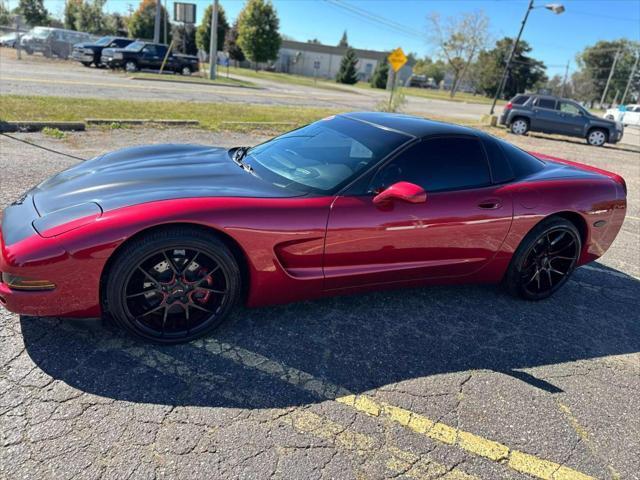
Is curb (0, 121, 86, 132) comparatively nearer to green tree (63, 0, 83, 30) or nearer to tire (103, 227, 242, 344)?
tire (103, 227, 242, 344)

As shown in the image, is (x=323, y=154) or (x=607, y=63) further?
(x=607, y=63)

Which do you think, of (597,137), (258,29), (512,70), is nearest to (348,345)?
(597,137)

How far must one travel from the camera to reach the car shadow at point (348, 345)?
2.33 metres

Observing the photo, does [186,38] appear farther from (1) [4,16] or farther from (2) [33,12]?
(1) [4,16]

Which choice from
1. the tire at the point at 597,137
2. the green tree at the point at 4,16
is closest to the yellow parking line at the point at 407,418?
the tire at the point at 597,137

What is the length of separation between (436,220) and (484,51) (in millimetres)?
74704

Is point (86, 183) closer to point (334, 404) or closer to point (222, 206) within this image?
point (222, 206)

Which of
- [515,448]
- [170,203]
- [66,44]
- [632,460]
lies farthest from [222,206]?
[66,44]

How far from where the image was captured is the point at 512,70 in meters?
65.1

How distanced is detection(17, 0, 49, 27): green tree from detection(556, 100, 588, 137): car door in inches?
2129

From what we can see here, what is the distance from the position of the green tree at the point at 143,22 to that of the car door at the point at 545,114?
48.1 m

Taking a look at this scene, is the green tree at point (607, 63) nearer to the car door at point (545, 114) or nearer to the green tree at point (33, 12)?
the car door at point (545, 114)

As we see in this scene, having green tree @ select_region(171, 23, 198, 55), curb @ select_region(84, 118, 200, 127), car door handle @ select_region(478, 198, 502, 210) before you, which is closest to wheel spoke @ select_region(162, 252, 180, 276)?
car door handle @ select_region(478, 198, 502, 210)

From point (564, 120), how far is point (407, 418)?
1761cm
